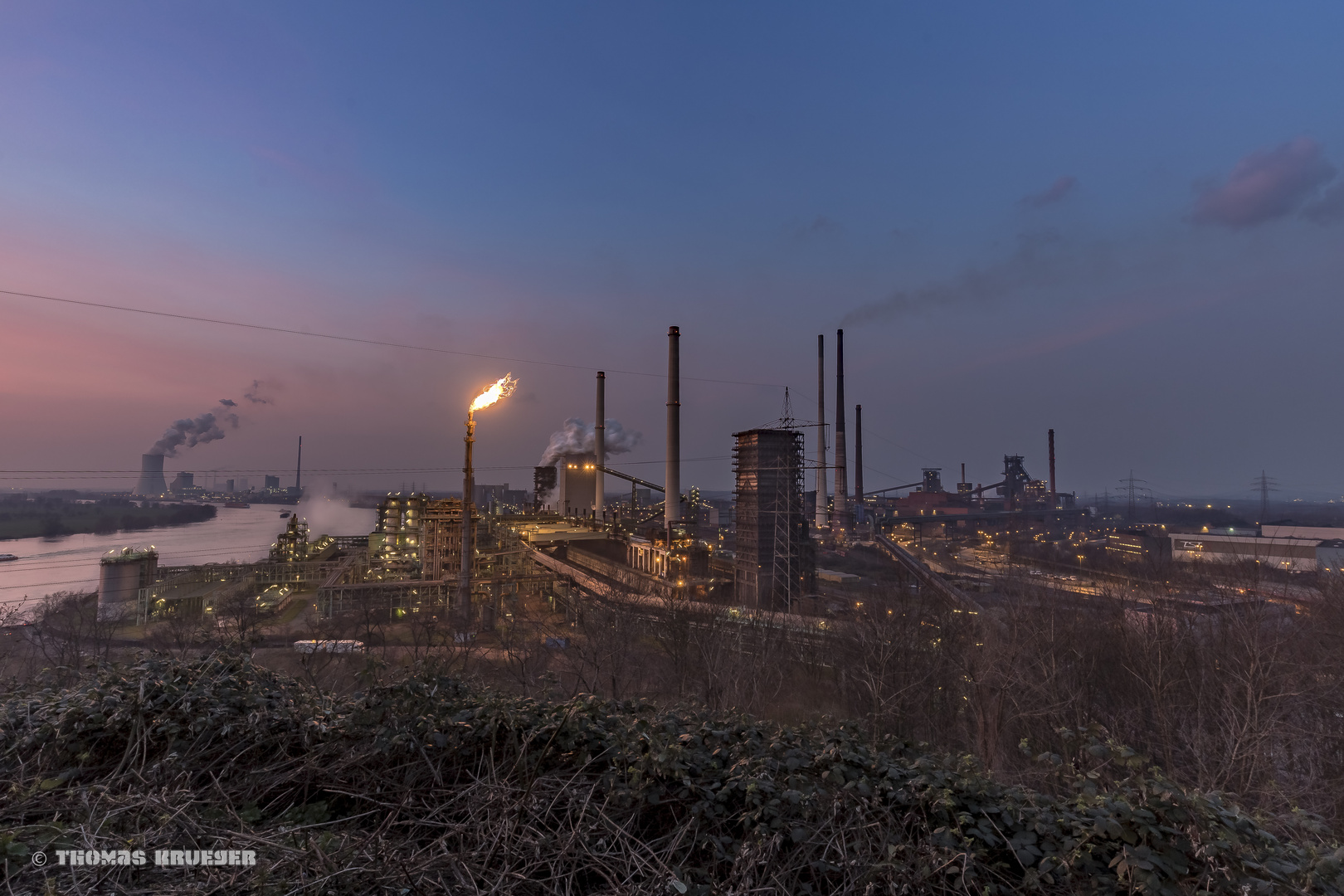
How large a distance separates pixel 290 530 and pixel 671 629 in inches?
1181

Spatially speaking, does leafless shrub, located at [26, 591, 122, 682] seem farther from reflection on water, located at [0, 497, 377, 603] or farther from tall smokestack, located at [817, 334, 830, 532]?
tall smokestack, located at [817, 334, 830, 532]

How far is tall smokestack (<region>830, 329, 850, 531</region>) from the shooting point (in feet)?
163

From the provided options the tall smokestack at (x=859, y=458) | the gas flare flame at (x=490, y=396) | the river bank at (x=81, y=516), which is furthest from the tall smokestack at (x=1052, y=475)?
the river bank at (x=81, y=516)

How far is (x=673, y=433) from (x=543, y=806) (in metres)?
34.1

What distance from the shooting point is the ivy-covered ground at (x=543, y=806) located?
7.55ft

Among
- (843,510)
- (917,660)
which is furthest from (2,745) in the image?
(843,510)

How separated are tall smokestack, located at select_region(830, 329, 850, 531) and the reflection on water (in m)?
46.9

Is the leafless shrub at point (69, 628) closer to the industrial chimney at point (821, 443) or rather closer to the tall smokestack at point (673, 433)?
the tall smokestack at point (673, 433)

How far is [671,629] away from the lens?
15.1 metres

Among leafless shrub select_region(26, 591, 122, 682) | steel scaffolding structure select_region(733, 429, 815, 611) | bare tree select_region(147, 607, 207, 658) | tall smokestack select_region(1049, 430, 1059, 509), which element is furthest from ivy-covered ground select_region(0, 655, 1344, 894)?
tall smokestack select_region(1049, 430, 1059, 509)

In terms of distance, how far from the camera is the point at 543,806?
2855 mm

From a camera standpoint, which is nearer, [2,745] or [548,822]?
[548,822]

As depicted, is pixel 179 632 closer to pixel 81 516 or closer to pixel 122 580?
pixel 122 580

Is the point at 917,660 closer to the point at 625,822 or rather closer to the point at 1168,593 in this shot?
the point at 1168,593
